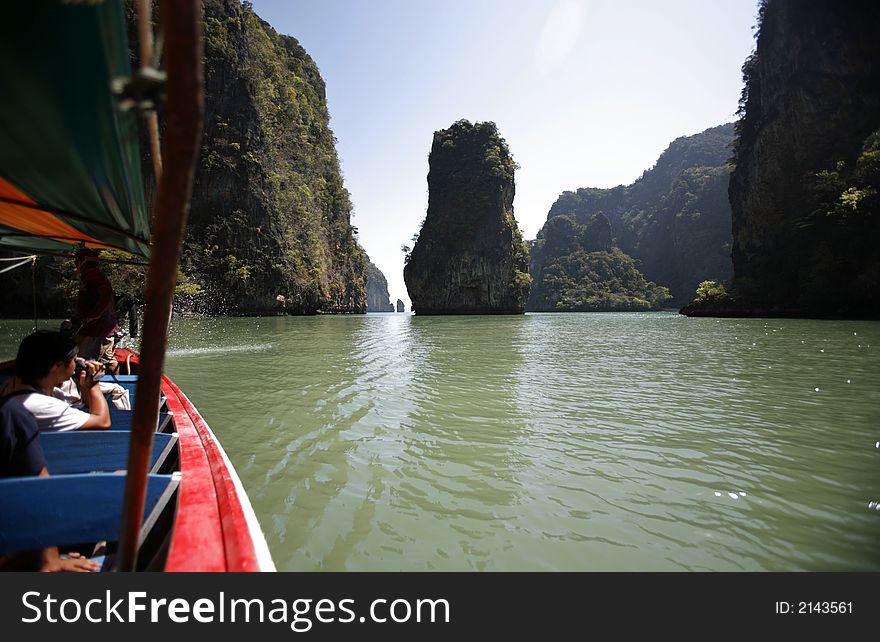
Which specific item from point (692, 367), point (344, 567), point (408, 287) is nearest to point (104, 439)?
point (344, 567)

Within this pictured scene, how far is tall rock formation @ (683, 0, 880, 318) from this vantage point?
27.0m

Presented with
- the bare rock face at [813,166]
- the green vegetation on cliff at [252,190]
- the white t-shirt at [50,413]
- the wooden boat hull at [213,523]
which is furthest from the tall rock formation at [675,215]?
the white t-shirt at [50,413]

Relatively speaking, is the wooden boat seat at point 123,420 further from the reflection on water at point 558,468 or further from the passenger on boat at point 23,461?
the passenger on boat at point 23,461

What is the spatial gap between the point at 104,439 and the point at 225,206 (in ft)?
134

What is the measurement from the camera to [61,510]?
178 centimetres

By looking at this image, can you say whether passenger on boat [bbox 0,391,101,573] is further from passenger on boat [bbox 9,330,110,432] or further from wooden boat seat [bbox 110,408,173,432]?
wooden boat seat [bbox 110,408,173,432]

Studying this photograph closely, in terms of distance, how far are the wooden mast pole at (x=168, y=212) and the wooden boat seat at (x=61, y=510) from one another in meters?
1.02

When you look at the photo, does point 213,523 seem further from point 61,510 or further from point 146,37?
point 146,37

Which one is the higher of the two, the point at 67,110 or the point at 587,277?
the point at 587,277

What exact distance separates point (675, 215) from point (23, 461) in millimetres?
125346

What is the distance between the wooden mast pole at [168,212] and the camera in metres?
0.77

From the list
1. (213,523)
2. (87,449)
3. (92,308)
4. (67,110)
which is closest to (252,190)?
(92,308)

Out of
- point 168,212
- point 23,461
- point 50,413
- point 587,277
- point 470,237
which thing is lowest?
point 23,461

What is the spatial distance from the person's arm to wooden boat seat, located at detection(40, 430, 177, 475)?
0.09 m
